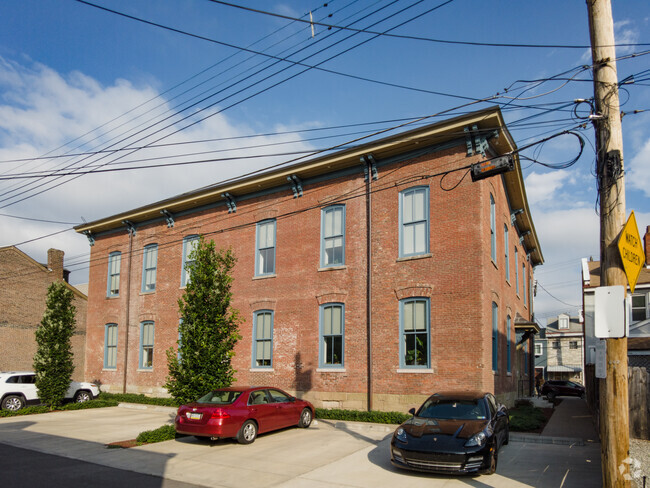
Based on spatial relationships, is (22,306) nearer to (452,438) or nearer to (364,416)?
(364,416)

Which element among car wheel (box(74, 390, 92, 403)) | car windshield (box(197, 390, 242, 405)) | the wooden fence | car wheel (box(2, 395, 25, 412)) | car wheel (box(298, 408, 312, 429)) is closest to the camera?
the wooden fence

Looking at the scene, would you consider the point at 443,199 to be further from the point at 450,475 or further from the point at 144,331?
the point at 144,331

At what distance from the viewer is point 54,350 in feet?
73.8

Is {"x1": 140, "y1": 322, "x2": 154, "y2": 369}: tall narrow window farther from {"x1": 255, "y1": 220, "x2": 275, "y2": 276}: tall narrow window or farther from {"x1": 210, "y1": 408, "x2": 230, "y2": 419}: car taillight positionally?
{"x1": 210, "y1": 408, "x2": 230, "y2": 419}: car taillight

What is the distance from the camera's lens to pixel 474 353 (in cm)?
1681

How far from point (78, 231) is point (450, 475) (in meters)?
27.5

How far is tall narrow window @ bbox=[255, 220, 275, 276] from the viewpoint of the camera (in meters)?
22.8

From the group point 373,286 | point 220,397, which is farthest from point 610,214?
point 373,286

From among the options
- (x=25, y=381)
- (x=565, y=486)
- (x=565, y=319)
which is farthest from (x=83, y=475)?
(x=565, y=319)

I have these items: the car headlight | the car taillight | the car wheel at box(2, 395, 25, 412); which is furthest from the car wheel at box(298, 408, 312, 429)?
the car wheel at box(2, 395, 25, 412)

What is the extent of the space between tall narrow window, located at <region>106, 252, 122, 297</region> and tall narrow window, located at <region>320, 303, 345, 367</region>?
1419 cm

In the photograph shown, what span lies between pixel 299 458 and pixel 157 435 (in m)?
4.67

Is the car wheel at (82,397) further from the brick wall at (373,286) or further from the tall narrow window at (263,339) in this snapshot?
the tall narrow window at (263,339)

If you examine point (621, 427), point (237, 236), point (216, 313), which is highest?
point (237, 236)
